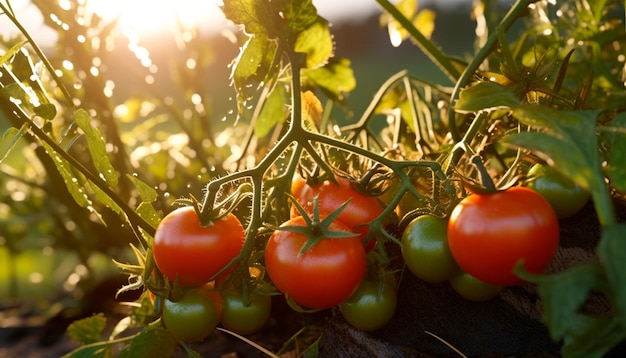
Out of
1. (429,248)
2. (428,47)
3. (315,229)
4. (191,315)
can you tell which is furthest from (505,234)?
(428,47)

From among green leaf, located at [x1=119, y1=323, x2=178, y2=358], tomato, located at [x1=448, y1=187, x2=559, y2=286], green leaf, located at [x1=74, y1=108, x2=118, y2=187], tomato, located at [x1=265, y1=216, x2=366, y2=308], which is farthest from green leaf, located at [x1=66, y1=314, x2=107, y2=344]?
tomato, located at [x1=448, y1=187, x2=559, y2=286]

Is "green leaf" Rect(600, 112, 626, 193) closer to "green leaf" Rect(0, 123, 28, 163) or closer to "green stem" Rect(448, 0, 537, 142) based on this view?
"green stem" Rect(448, 0, 537, 142)

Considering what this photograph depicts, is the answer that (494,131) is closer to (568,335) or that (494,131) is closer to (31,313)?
(568,335)

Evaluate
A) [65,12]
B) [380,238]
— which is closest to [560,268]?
[380,238]

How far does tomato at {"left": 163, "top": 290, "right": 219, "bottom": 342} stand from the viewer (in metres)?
0.96

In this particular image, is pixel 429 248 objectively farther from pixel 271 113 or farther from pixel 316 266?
pixel 271 113

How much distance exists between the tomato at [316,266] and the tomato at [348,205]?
59mm

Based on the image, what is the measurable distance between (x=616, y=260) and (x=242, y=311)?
57cm

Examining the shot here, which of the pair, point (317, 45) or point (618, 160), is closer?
point (618, 160)

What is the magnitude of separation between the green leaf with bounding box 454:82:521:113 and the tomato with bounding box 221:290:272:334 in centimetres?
41

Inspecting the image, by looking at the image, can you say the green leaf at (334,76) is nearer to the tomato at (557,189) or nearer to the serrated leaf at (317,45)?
the serrated leaf at (317,45)

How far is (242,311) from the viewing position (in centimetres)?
99

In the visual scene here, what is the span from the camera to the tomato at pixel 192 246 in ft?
2.94

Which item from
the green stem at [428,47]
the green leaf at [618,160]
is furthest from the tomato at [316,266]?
the green stem at [428,47]
